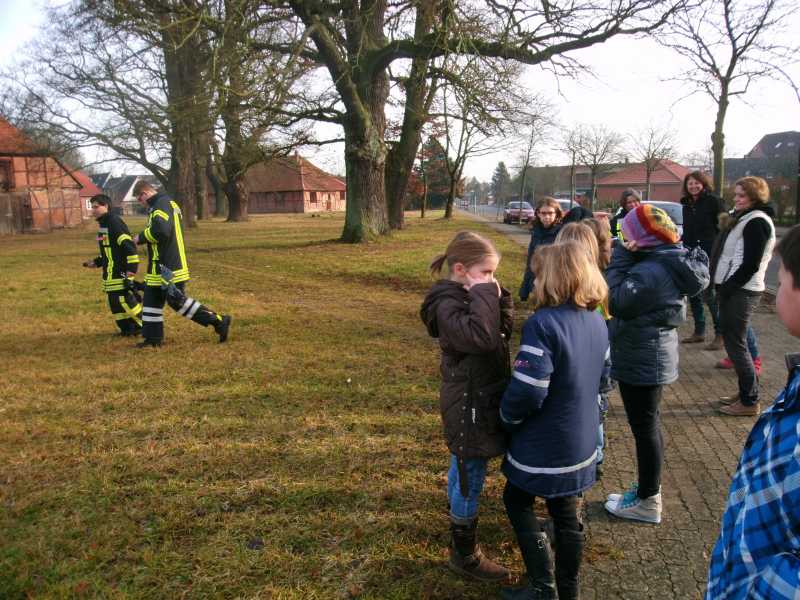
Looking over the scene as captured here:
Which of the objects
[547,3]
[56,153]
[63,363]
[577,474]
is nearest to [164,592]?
[577,474]

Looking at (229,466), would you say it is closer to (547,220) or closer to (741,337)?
(547,220)

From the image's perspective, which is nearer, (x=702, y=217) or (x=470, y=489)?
(x=470, y=489)

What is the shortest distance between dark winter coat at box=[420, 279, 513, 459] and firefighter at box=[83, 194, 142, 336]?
617 centimetres

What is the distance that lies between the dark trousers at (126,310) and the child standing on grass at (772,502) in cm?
776

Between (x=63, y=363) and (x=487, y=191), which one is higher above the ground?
(x=487, y=191)

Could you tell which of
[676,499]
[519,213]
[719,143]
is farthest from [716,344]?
[519,213]

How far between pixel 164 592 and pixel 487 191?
130 metres

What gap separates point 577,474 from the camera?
8.37 ft

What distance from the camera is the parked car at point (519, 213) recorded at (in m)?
38.8

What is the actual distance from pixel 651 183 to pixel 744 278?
7381 cm

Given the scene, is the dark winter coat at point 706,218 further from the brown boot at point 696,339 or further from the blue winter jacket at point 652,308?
the blue winter jacket at point 652,308

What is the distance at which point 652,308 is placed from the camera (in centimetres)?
324

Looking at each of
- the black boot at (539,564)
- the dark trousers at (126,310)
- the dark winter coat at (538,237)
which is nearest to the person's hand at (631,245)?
the black boot at (539,564)

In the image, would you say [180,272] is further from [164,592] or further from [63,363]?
[164,592]
